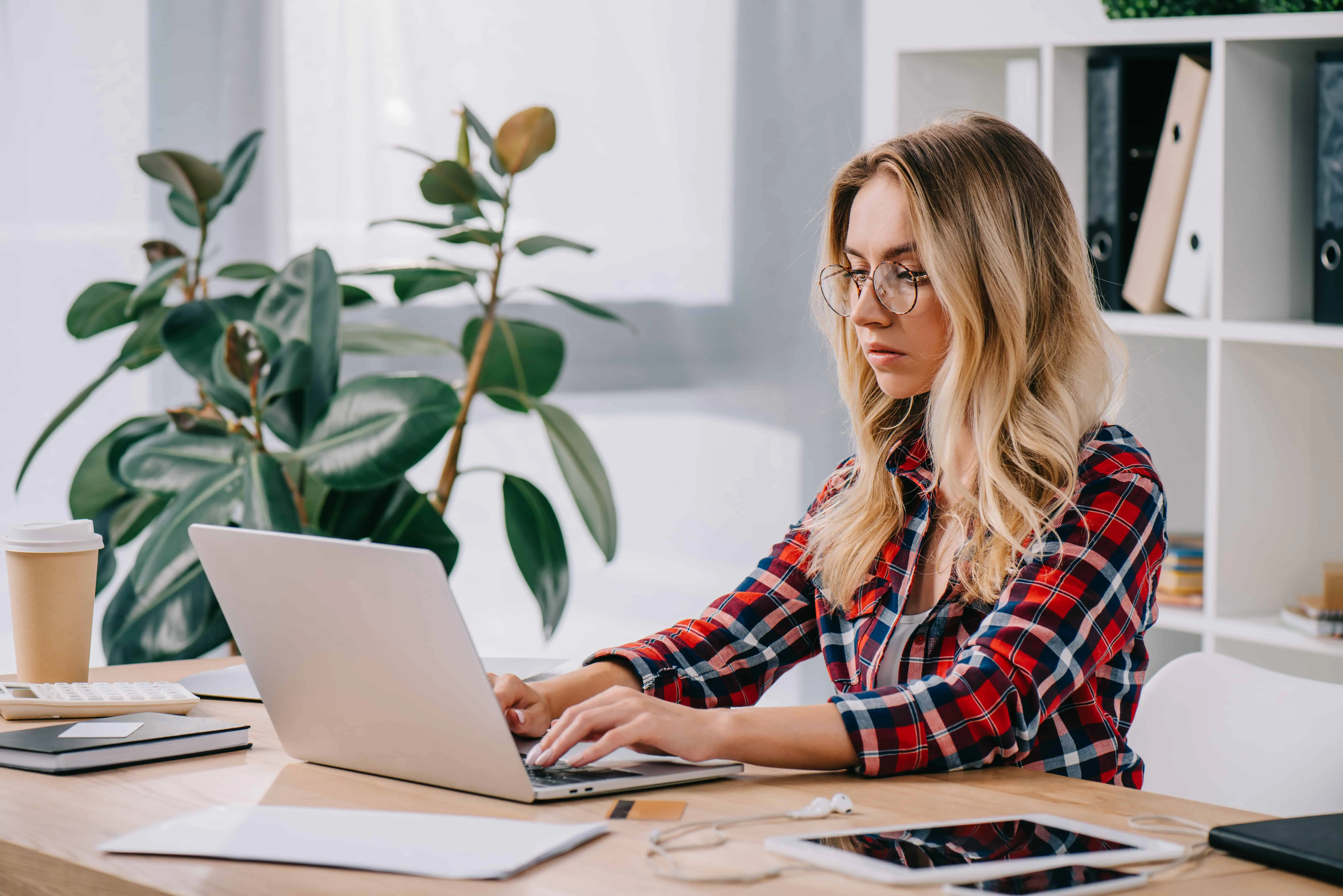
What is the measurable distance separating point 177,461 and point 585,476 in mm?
636

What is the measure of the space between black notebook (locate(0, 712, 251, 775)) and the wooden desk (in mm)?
10

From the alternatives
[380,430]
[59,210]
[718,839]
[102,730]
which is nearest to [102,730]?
[102,730]

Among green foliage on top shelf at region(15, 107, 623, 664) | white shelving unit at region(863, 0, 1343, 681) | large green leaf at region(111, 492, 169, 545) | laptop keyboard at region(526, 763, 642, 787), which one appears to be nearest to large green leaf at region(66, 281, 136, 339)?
green foliage on top shelf at region(15, 107, 623, 664)

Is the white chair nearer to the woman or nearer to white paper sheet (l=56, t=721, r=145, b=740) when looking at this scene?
the woman

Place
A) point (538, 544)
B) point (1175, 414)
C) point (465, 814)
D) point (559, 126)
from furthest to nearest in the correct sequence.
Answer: point (559, 126)
point (1175, 414)
point (538, 544)
point (465, 814)

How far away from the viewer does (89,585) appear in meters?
1.49

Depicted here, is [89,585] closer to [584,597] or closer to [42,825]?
[42,825]

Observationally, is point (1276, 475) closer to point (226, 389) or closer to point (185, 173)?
point (226, 389)

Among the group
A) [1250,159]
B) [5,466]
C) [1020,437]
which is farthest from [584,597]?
[1020,437]

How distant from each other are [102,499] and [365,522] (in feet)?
1.48

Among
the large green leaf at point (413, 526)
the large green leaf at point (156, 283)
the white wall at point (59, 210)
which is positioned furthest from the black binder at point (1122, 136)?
the white wall at point (59, 210)

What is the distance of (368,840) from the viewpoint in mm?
1009

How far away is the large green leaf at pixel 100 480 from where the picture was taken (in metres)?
2.31

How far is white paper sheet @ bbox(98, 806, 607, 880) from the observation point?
3.14 ft
